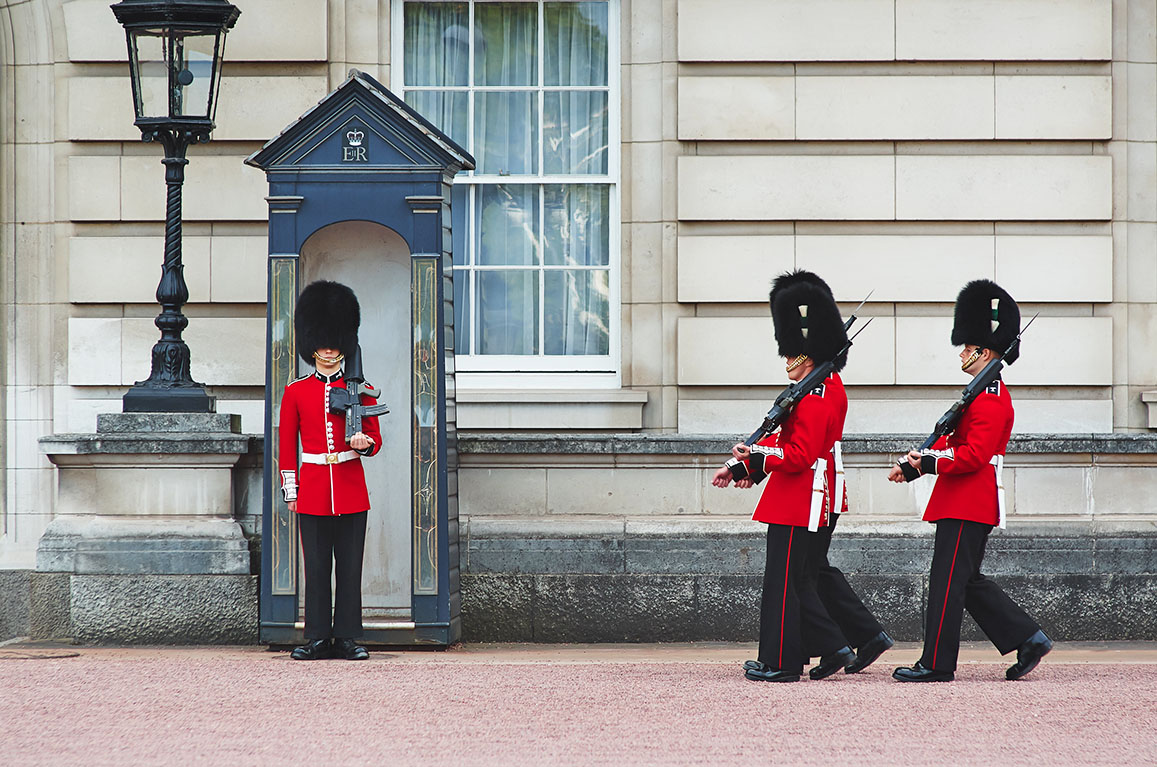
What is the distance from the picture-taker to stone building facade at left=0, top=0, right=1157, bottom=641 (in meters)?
7.72

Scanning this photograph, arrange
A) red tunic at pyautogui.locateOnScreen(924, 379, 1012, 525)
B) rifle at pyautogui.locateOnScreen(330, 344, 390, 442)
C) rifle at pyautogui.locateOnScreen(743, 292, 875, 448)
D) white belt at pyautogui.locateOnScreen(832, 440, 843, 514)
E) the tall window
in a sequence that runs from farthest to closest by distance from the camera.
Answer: the tall window, rifle at pyautogui.locateOnScreen(330, 344, 390, 442), white belt at pyautogui.locateOnScreen(832, 440, 843, 514), rifle at pyautogui.locateOnScreen(743, 292, 875, 448), red tunic at pyautogui.locateOnScreen(924, 379, 1012, 525)

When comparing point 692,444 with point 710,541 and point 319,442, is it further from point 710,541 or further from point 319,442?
point 319,442

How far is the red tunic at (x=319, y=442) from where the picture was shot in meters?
6.71

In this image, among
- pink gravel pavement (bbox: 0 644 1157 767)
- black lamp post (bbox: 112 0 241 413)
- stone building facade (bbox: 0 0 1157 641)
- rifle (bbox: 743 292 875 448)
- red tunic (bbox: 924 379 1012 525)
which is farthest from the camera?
stone building facade (bbox: 0 0 1157 641)

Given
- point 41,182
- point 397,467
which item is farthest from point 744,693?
point 41,182

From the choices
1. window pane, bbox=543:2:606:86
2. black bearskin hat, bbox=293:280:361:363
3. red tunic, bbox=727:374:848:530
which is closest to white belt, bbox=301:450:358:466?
black bearskin hat, bbox=293:280:361:363

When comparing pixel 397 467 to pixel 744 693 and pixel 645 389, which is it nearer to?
pixel 645 389

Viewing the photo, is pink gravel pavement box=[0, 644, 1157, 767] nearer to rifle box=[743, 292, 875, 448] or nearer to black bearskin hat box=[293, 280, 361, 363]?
rifle box=[743, 292, 875, 448]

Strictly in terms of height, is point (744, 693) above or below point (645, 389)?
below

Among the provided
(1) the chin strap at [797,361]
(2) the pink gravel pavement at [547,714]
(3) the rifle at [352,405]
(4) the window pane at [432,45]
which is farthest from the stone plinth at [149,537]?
(1) the chin strap at [797,361]

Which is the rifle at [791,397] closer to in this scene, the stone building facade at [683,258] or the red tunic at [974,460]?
the red tunic at [974,460]

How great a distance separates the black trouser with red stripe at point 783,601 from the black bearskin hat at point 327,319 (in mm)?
2096

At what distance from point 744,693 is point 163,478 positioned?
3200 millimetres

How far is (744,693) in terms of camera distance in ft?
18.9
